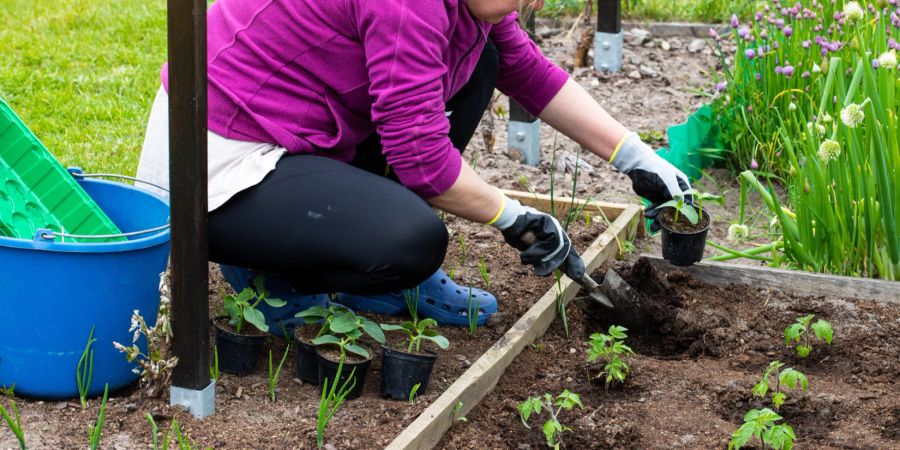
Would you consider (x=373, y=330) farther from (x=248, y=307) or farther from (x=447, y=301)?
(x=447, y=301)

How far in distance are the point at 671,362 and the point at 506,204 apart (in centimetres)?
62

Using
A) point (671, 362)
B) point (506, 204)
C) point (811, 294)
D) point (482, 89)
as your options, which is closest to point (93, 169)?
point (482, 89)

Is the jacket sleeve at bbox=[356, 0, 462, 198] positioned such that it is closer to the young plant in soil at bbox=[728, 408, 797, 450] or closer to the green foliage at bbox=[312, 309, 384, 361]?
the green foliage at bbox=[312, 309, 384, 361]

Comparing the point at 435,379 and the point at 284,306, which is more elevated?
the point at 284,306

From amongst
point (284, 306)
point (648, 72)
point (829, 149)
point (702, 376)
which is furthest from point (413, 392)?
point (648, 72)

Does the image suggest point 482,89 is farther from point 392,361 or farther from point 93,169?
point 93,169

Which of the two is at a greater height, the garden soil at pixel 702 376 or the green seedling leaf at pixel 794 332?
the green seedling leaf at pixel 794 332

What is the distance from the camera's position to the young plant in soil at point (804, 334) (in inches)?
100

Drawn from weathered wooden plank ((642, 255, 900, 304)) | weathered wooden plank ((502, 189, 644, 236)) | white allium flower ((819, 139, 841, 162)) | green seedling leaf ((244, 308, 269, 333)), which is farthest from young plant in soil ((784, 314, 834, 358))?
green seedling leaf ((244, 308, 269, 333))

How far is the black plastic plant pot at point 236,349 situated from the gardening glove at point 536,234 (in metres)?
0.61

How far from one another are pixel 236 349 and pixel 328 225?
1.15 feet

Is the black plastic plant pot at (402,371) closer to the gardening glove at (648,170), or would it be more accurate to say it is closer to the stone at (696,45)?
the gardening glove at (648,170)

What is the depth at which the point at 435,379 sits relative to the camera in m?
2.50

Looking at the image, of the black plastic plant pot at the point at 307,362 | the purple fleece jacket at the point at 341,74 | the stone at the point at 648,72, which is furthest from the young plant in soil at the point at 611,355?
the stone at the point at 648,72
